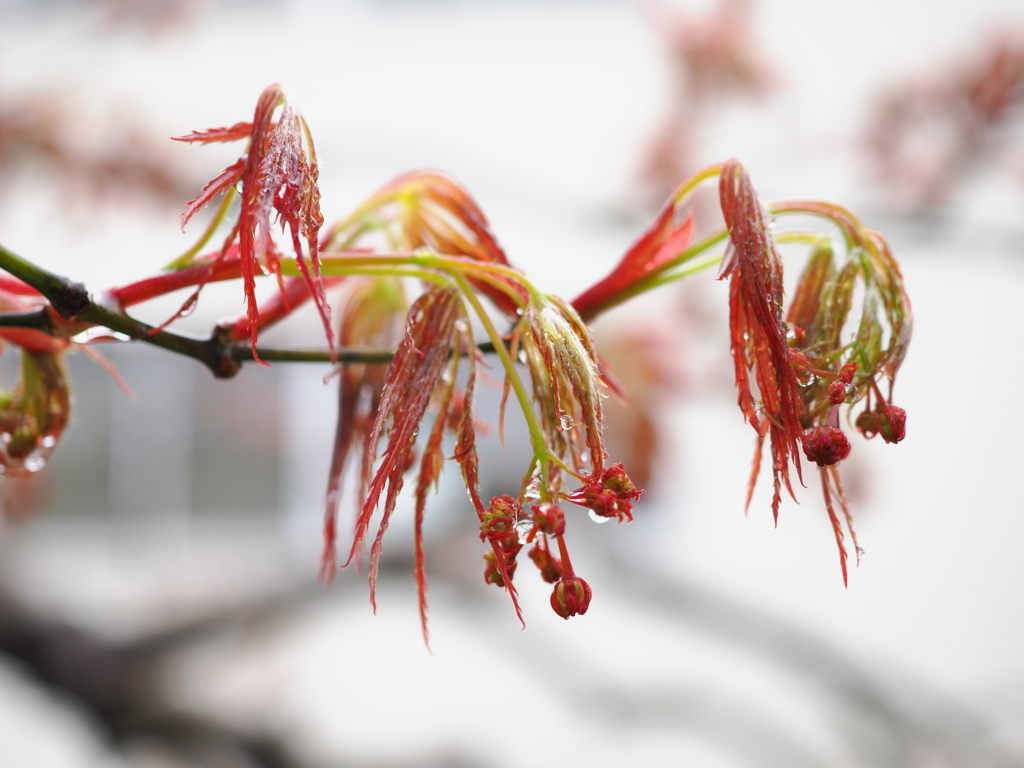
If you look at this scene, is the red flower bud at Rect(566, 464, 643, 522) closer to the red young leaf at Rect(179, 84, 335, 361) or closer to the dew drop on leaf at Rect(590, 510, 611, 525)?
the dew drop on leaf at Rect(590, 510, 611, 525)

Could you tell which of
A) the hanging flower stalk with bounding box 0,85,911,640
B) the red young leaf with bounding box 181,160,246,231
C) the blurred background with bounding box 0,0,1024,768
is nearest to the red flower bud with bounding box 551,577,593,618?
the hanging flower stalk with bounding box 0,85,911,640

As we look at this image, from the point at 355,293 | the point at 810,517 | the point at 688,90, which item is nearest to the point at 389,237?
the point at 355,293

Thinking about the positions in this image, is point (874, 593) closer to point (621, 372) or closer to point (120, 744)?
point (621, 372)

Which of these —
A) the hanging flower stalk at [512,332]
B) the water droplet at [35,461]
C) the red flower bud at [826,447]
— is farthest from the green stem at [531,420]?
the water droplet at [35,461]

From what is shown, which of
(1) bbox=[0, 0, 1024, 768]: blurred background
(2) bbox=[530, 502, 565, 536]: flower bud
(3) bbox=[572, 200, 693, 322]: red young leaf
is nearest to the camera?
(2) bbox=[530, 502, 565, 536]: flower bud

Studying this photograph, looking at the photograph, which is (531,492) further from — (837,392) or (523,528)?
(837,392)

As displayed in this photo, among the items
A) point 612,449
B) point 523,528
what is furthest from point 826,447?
point 612,449

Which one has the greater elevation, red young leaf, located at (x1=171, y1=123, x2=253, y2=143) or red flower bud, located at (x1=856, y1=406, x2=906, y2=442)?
red flower bud, located at (x1=856, y1=406, x2=906, y2=442)
